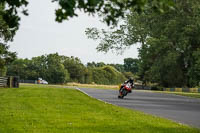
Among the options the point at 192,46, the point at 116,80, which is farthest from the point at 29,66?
the point at 192,46

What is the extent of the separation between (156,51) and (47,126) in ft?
103

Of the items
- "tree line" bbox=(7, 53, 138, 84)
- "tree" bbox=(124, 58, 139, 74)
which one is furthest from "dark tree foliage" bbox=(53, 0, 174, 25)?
"tree" bbox=(124, 58, 139, 74)

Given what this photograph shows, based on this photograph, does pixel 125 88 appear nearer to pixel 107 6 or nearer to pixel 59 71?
pixel 107 6

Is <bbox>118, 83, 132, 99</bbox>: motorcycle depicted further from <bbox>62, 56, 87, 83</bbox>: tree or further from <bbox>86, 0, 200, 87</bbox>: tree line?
<bbox>62, 56, 87, 83</bbox>: tree

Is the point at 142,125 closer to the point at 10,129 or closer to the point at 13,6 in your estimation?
the point at 10,129

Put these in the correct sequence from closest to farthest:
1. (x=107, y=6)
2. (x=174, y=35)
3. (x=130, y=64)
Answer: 1. (x=107, y=6)
2. (x=174, y=35)
3. (x=130, y=64)

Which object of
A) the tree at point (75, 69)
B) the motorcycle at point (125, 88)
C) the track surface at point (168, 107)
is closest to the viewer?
the track surface at point (168, 107)

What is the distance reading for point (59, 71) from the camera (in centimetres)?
10281

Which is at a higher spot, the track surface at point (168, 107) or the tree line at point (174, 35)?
the tree line at point (174, 35)

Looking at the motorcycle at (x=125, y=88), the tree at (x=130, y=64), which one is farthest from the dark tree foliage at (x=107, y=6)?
the tree at (x=130, y=64)

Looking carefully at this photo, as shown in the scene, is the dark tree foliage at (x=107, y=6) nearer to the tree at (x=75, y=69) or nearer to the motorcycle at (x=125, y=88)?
the motorcycle at (x=125, y=88)

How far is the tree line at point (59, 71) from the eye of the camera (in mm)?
105938

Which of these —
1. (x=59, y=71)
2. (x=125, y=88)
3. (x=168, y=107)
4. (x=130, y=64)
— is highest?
(x=130, y=64)

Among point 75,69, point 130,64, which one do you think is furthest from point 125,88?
point 130,64
